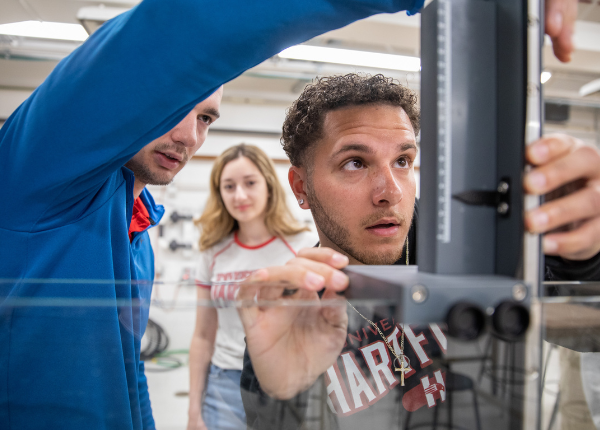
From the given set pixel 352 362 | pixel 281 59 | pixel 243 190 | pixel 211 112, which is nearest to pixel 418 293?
pixel 352 362

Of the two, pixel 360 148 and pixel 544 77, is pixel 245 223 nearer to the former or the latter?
pixel 360 148

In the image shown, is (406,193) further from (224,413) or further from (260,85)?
(260,85)

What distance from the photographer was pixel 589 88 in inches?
111

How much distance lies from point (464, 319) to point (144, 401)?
1.27 ft

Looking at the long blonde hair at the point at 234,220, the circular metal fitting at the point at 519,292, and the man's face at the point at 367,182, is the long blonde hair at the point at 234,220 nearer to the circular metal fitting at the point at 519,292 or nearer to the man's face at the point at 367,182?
the man's face at the point at 367,182

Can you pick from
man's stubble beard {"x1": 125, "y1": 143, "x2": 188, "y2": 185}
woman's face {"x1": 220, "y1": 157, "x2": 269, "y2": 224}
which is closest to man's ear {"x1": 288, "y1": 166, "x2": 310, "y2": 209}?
man's stubble beard {"x1": 125, "y1": 143, "x2": 188, "y2": 185}

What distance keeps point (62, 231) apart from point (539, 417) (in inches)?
29.8

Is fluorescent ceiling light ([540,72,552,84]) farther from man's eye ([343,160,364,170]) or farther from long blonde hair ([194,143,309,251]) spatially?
long blonde hair ([194,143,309,251])

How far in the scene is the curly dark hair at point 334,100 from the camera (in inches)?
39.2

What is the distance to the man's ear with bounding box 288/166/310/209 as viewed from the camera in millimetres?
1108

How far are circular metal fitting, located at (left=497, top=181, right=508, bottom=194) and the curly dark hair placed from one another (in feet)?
2.04

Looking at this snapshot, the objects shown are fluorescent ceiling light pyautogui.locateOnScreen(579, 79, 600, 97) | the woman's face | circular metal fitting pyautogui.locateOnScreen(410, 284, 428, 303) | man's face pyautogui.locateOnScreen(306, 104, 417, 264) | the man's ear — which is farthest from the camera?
fluorescent ceiling light pyautogui.locateOnScreen(579, 79, 600, 97)

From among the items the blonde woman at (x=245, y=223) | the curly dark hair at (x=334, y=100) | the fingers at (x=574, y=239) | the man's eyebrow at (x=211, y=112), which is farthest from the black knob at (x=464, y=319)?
the blonde woman at (x=245, y=223)

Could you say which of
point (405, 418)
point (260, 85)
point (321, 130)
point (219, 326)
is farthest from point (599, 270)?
point (260, 85)
